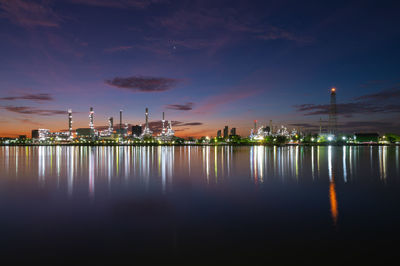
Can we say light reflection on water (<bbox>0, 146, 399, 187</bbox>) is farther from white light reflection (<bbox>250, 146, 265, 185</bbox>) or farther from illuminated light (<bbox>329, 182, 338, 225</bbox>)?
illuminated light (<bbox>329, 182, 338, 225</bbox>)

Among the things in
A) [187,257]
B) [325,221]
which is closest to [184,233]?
[187,257]

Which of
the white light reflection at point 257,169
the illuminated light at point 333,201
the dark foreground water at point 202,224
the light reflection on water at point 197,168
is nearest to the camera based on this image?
the dark foreground water at point 202,224

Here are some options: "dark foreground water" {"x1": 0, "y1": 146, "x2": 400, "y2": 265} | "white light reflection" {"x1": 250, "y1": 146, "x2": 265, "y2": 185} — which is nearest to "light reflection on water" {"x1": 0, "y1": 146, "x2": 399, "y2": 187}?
"white light reflection" {"x1": 250, "y1": 146, "x2": 265, "y2": 185}

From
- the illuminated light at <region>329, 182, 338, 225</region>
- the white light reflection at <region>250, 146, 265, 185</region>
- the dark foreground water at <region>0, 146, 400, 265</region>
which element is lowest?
the white light reflection at <region>250, 146, 265, 185</region>

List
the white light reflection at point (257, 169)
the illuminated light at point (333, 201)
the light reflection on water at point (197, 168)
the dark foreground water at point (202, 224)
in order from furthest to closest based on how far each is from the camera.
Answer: the light reflection on water at point (197, 168)
the white light reflection at point (257, 169)
the illuminated light at point (333, 201)
the dark foreground water at point (202, 224)

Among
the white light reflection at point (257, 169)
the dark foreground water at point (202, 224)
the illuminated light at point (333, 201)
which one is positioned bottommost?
the white light reflection at point (257, 169)

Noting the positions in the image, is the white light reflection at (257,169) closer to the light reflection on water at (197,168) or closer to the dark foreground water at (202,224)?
the light reflection on water at (197,168)

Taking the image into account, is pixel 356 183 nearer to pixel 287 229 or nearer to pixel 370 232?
pixel 370 232

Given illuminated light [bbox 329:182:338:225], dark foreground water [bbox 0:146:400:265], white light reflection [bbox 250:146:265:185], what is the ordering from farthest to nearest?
white light reflection [bbox 250:146:265:185], illuminated light [bbox 329:182:338:225], dark foreground water [bbox 0:146:400:265]

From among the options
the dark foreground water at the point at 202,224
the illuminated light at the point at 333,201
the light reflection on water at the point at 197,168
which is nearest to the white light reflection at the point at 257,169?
the light reflection on water at the point at 197,168

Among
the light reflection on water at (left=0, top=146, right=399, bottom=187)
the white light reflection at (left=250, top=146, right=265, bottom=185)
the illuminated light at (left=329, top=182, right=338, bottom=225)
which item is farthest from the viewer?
the light reflection on water at (left=0, top=146, right=399, bottom=187)

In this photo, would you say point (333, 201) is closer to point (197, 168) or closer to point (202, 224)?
point (202, 224)

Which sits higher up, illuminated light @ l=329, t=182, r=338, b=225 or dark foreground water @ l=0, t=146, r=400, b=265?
dark foreground water @ l=0, t=146, r=400, b=265

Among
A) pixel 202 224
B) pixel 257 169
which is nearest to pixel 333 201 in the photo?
pixel 202 224
